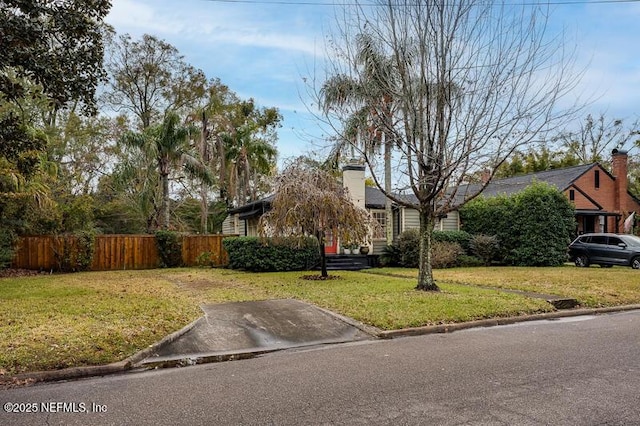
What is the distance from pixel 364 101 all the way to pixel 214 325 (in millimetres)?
6633

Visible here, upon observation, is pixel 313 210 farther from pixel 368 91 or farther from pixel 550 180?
pixel 550 180

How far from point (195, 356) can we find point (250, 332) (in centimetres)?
133

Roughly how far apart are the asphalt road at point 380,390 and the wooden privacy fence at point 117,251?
14.9 meters

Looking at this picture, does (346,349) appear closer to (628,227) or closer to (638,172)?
(628,227)

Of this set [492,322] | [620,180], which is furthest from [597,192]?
[492,322]

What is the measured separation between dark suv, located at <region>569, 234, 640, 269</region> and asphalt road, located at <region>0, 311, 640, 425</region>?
14.0 meters

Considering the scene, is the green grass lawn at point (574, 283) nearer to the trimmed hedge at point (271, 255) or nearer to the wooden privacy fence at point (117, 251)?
the trimmed hedge at point (271, 255)

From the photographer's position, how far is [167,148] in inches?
785

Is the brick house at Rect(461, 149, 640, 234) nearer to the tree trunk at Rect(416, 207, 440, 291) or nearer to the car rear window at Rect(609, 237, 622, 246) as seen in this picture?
the car rear window at Rect(609, 237, 622, 246)

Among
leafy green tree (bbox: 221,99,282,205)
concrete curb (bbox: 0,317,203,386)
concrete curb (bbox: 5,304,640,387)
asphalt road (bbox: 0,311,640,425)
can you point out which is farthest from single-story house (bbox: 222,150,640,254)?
concrete curb (bbox: 0,317,203,386)

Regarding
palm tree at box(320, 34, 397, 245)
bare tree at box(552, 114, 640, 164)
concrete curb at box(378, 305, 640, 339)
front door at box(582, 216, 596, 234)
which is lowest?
concrete curb at box(378, 305, 640, 339)

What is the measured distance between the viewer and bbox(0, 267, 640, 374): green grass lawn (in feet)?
19.3

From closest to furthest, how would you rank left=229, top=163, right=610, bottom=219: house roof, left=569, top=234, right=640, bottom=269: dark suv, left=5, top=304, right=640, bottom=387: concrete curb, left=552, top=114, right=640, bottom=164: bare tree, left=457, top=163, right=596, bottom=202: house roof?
left=5, top=304, right=640, bottom=387: concrete curb < left=569, top=234, right=640, bottom=269: dark suv < left=229, top=163, right=610, bottom=219: house roof < left=457, top=163, right=596, bottom=202: house roof < left=552, top=114, right=640, bottom=164: bare tree

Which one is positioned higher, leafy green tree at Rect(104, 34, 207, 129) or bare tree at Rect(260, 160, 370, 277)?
leafy green tree at Rect(104, 34, 207, 129)
